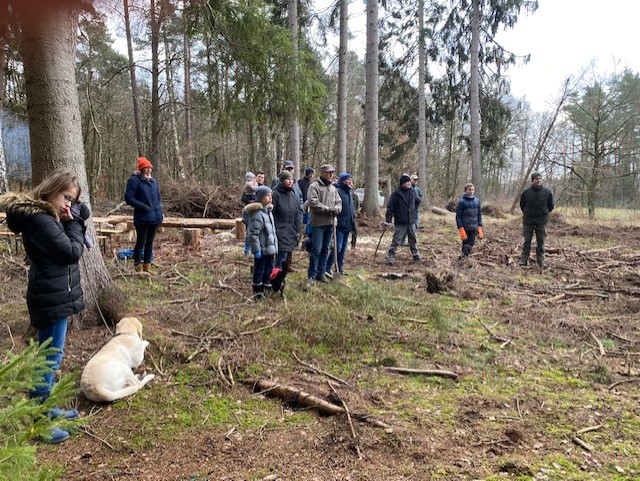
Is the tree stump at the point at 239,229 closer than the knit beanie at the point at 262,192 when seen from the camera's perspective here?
No

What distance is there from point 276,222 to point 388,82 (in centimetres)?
1897

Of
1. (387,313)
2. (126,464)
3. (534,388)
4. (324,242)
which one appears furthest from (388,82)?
(126,464)

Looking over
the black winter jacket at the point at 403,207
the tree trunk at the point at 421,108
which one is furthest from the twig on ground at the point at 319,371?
the tree trunk at the point at 421,108

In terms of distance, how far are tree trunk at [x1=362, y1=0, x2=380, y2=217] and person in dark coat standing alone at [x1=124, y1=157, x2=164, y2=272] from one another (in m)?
9.79

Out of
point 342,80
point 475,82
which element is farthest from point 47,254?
point 475,82

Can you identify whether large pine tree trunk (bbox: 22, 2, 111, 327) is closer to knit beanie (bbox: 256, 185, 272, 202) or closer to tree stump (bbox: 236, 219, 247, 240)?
knit beanie (bbox: 256, 185, 272, 202)

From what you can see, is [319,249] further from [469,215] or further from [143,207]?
[469,215]

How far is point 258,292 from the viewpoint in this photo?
5.78 m

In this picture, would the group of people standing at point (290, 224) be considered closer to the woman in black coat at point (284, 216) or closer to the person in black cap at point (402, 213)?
the woman in black coat at point (284, 216)

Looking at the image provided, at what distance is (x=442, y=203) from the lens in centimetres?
2645

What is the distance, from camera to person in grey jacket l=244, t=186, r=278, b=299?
18.3 ft

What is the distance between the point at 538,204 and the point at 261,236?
6302 millimetres

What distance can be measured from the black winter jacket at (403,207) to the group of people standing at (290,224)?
1557mm

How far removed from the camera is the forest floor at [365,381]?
9.01 ft
